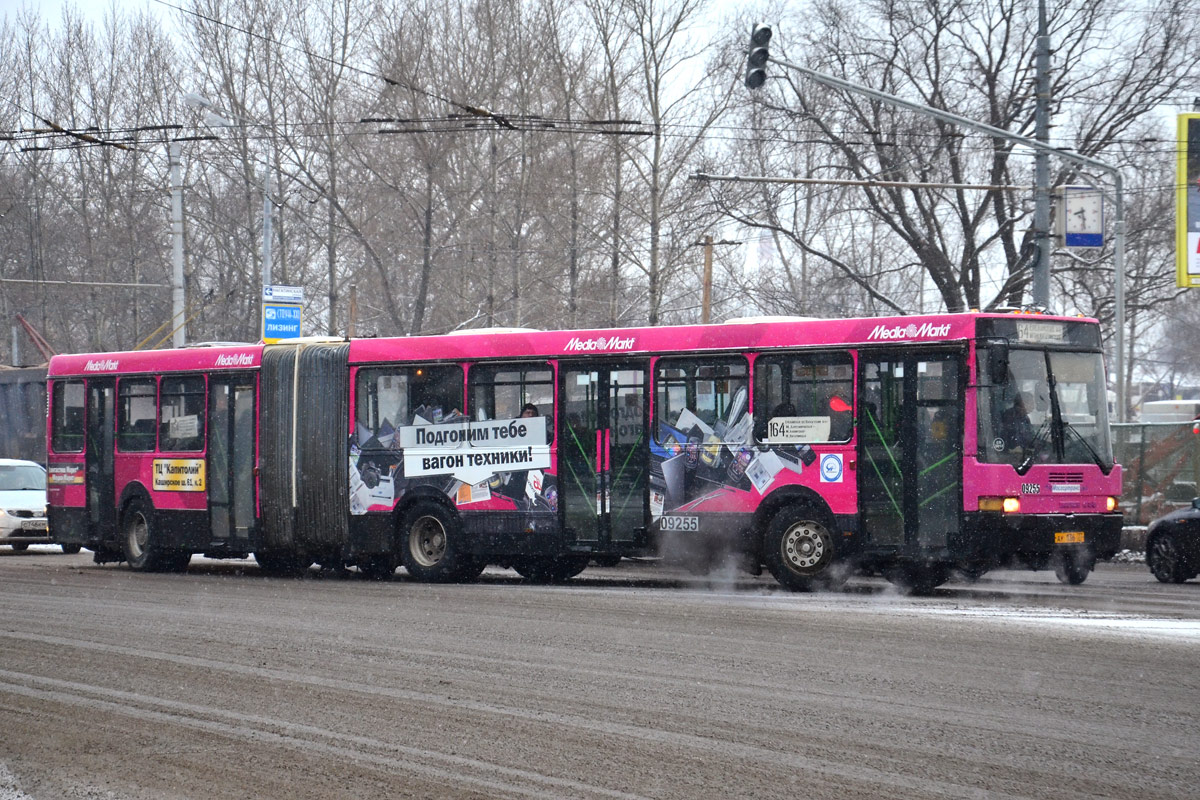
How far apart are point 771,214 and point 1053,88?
23.3 feet

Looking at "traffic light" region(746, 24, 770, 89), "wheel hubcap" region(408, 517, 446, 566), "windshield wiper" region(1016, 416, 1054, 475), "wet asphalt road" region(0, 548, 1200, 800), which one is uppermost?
"traffic light" region(746, 24, 770, 89)

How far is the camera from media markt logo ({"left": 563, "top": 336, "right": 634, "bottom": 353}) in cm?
1722

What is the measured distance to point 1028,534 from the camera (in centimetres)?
1502

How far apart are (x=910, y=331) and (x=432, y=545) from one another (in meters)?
6.72

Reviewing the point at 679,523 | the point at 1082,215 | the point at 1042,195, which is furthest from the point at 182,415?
the point at 1082,215

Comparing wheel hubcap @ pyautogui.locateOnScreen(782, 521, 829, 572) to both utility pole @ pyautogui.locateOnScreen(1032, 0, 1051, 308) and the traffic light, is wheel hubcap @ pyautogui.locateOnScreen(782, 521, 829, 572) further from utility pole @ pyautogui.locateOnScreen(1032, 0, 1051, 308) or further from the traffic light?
utility pole @ pyautogui.locateOnScreen(1032, 0, 1051, 308)

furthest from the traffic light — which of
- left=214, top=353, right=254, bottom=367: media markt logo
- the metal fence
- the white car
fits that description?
the white car

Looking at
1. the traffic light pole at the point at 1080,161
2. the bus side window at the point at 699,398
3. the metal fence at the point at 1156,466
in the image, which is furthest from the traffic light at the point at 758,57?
the metal fence at the point at 1156,466

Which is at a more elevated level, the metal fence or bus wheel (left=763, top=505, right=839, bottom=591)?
the metal fence

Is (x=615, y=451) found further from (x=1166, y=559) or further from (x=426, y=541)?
(x=1166, y=559)

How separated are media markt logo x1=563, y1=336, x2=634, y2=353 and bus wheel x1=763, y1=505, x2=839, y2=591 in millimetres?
2723

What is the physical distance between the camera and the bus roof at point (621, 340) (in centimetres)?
1552

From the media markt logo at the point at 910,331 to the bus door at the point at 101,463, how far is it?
11.7m

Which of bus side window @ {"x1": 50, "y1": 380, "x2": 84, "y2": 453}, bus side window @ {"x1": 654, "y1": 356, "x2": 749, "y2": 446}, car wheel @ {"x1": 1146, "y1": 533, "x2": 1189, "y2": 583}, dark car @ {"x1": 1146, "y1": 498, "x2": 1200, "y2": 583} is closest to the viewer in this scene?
bus side window @ {"x1": 654, "y1": 356, "x2": 749, "y2": 446}
